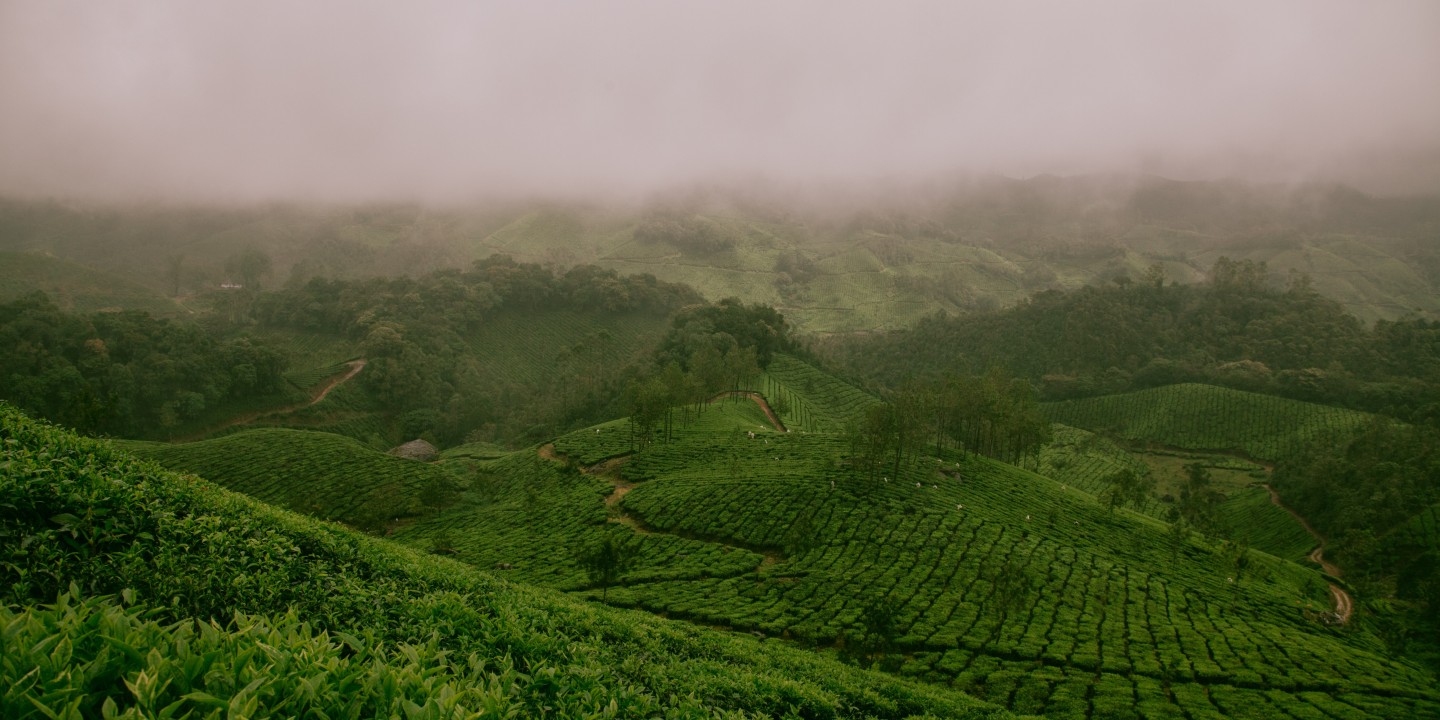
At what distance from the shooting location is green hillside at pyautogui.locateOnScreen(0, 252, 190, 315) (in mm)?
135875

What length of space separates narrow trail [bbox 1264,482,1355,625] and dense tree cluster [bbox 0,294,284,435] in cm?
12039

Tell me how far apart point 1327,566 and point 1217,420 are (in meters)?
55.6

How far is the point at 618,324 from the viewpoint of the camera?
141 m

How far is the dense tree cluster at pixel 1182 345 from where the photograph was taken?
394 feet

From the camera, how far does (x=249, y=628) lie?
4465mm

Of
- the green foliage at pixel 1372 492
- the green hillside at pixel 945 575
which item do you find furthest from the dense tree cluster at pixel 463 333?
the green foliage at pixel 1372 492

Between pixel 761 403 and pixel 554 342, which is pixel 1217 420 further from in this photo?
pixel 554 342

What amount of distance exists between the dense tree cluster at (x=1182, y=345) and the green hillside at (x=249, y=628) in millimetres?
124499

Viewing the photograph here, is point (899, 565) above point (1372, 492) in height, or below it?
above

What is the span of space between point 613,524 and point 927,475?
28561 mm

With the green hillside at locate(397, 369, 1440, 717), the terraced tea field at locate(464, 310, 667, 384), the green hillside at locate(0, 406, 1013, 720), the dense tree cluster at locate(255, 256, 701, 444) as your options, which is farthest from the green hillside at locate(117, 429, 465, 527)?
the terraced tea field at locate(464, 310, 667, 384)

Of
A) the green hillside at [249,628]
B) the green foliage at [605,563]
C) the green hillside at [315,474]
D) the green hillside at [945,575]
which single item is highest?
the green hillside at [249,628]

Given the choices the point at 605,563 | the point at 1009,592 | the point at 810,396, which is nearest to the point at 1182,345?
the point at 810,396

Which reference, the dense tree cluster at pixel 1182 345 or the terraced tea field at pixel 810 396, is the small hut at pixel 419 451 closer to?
the terraced tea field at pixel 810 396
